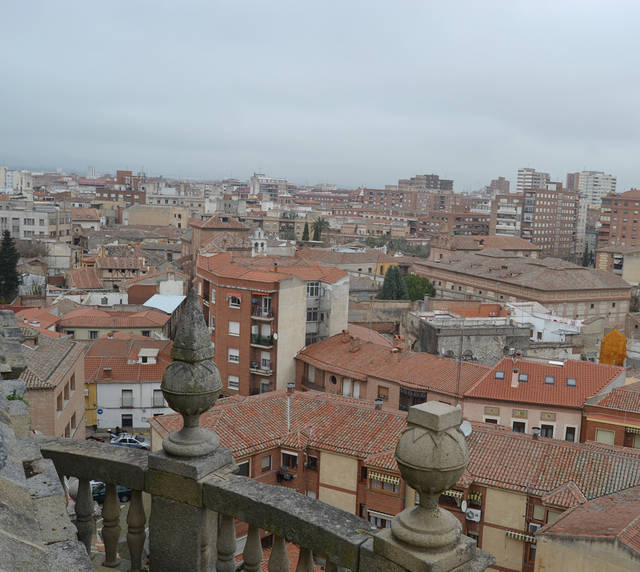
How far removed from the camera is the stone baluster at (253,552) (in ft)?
14.7

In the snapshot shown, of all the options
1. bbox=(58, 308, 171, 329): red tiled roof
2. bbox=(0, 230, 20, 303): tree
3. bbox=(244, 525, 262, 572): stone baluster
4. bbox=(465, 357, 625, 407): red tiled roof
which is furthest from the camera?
bbox=(0, 230, 20, 303): tree

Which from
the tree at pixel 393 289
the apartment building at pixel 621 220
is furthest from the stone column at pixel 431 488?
the apartment building at pixel 621 220

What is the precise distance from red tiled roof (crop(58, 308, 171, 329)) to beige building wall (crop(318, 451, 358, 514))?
2204cm

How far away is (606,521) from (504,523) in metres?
4.52

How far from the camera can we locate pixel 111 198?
456 ft

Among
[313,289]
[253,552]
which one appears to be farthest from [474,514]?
[313,289]

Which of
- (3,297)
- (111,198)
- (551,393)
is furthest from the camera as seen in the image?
(111,198)

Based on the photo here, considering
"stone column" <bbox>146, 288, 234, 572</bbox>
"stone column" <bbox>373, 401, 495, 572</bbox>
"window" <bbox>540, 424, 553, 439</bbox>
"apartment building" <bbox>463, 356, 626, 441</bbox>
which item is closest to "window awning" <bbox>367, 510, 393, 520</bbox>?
"apartment building" <bbox>463, 356, 626, 441</bbox>

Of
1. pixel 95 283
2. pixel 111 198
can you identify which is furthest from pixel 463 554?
pixel 111 198

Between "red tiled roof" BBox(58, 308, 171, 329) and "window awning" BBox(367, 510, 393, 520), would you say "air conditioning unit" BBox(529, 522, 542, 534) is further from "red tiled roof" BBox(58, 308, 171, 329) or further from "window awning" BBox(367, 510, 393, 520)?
"red tiled roof" BBox(58, 308, 171, 329)

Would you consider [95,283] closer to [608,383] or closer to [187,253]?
[187,253]

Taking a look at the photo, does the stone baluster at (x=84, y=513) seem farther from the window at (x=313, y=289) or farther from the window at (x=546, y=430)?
the window at (x=313, y=289)

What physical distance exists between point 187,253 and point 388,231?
183 feet

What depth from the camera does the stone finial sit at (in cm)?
453
